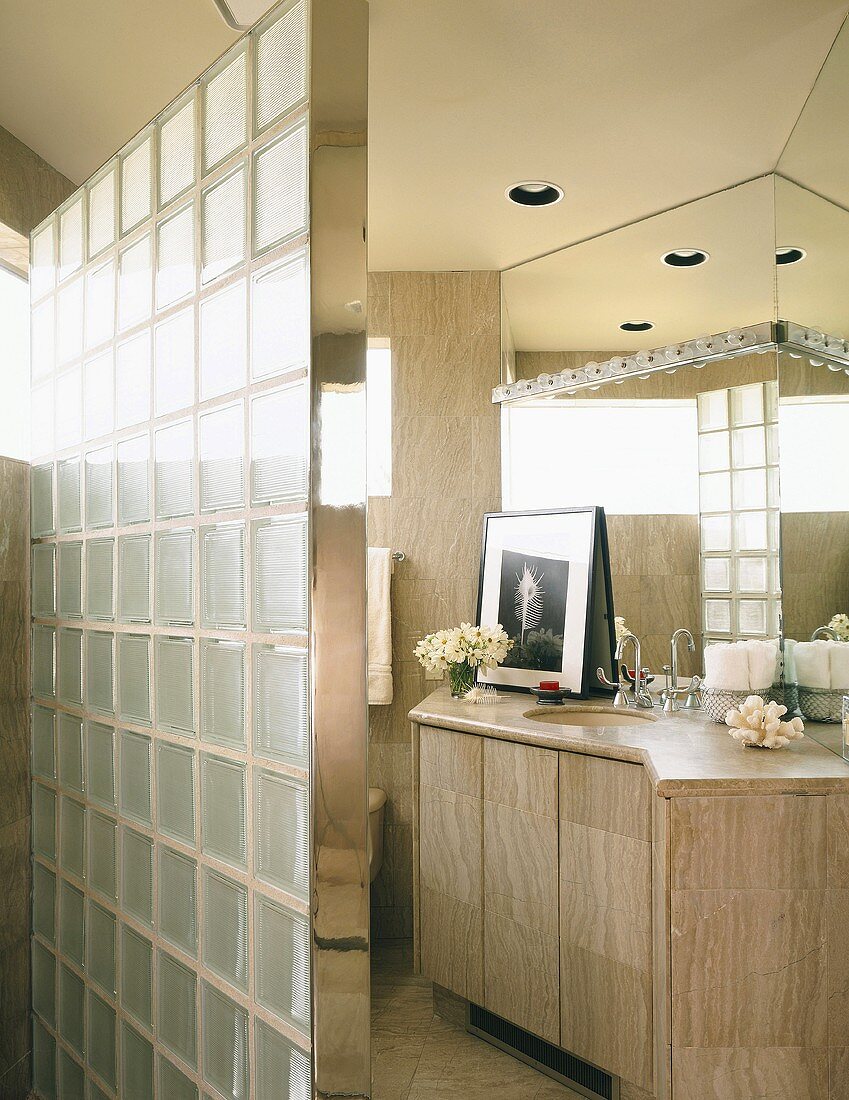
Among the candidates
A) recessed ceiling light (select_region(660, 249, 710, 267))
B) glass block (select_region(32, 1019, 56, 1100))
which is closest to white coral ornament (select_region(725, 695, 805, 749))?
recessed ceiling light (select_region(660, 249, 710, 267))

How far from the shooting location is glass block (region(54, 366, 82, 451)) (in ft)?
6.38

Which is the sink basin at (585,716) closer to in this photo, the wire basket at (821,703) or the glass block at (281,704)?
the wire basket at (821,703)

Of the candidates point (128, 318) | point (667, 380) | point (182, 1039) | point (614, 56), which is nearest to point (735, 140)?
point (614, 56)

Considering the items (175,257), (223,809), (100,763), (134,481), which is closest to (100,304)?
(175,257)

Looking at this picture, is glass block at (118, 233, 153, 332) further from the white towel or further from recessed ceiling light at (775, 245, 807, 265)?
recessed ceiling light at (775, 245, 807, 265)

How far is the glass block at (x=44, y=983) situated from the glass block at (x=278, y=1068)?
37.4 inches

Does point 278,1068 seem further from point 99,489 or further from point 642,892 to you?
point 99,489

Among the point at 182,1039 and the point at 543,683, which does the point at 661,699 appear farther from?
the point at 182,1039

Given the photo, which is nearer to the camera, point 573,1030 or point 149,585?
point 149,585

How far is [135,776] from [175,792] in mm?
179

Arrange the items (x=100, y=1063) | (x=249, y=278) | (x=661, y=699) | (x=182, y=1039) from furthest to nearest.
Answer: (x=661, y=699), (x=100, y=1063), (x=182, y=1039), (x=249, y=278)

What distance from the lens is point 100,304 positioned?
186 centimetres

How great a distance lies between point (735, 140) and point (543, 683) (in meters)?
1.61

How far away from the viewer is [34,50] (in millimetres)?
1767
